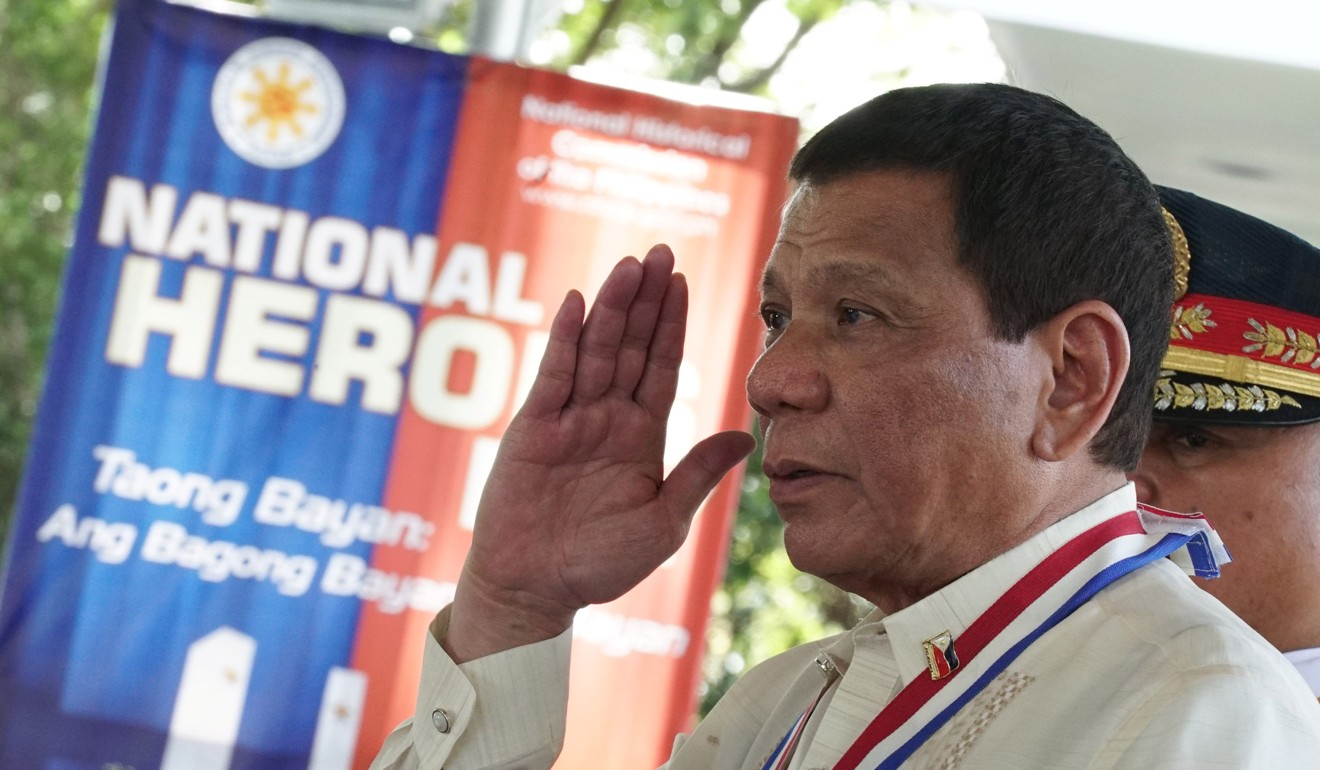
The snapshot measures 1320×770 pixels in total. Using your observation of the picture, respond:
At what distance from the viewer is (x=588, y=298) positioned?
5.05 m

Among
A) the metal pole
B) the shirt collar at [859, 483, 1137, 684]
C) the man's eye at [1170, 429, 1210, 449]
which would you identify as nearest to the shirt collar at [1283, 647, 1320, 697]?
the man's eye at [1170, 429, 1210, 449]

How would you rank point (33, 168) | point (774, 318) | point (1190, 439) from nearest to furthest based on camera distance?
1. point (774, 318)
2. point (1190, 439)
3. point (33, 168)

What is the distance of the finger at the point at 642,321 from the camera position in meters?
1.94

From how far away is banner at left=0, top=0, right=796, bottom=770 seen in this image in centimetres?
488

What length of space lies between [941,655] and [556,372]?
2.38 feet

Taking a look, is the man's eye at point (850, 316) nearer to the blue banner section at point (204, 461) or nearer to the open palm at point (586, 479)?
the open palm at point (586, 479)

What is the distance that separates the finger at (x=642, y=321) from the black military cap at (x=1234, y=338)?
68cm

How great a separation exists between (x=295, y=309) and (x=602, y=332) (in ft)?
10.6

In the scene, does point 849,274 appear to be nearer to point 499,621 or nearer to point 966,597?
point 966,597

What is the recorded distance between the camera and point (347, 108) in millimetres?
5105

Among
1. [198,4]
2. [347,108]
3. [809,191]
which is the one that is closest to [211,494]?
[347,108]

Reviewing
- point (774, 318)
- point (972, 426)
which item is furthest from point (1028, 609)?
point (774, 318)

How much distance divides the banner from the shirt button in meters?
2.97

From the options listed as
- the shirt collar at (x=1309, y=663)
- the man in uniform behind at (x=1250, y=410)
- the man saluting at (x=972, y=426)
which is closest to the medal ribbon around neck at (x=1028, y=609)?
the man saluting at (x=972, y=426)
